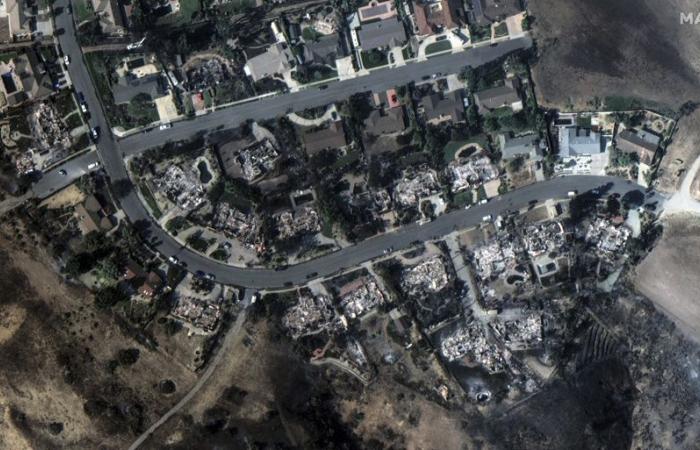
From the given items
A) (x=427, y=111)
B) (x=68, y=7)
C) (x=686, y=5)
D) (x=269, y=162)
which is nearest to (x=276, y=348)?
(x=269, y=162)

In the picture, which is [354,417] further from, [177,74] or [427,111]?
[177,74]

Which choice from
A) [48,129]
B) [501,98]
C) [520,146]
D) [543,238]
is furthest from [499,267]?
[48,129]

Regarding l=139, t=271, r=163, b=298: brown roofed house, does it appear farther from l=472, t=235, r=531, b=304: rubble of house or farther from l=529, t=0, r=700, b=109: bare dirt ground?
l=529, t=0, r=700, b=109: bare dirt ground

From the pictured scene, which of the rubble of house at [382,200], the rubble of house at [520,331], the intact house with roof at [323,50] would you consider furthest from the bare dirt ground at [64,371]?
the intact house with roof at [323,50]

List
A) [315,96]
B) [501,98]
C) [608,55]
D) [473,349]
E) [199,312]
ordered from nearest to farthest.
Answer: [199,312] → [473,349] → [501,98] → [315,96] → [608,55]

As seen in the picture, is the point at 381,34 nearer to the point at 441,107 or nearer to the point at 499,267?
the point at 441,107
